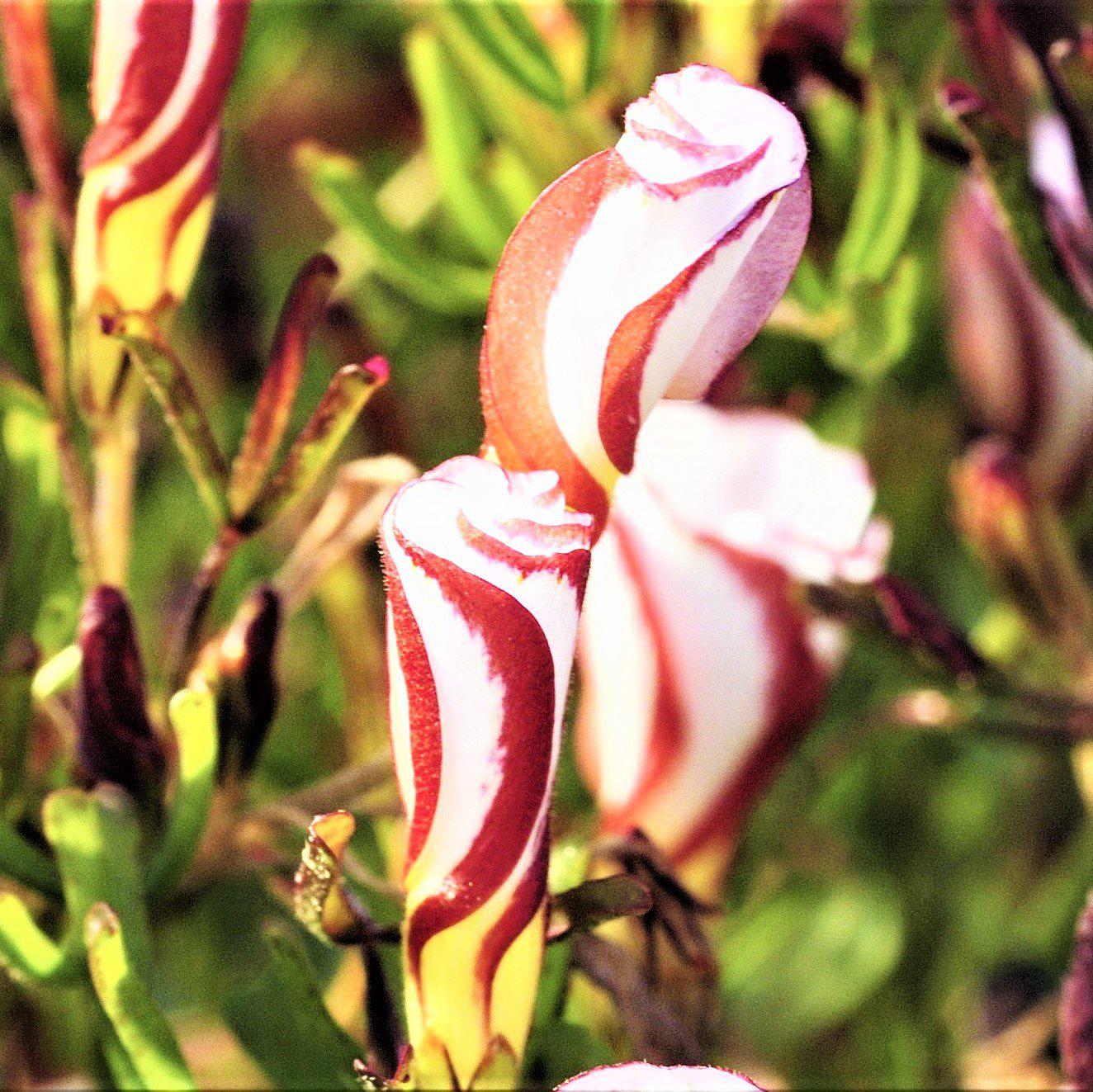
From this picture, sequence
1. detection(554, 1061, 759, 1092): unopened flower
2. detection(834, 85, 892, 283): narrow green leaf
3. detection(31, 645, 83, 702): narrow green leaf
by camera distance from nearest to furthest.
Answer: detection(554, 1061, 759, 1092): unopened flower → detection(31, 645, 83, 702): narrow green leaf → detection(834, 85, 892, 283): narrow green leaf

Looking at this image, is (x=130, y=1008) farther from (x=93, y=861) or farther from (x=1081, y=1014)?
(x=1081, y=1014)

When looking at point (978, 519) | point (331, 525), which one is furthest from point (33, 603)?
point (978, 519)

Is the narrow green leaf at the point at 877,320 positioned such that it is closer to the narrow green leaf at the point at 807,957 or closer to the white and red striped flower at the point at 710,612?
the white and red striped flower at the point at 710,612

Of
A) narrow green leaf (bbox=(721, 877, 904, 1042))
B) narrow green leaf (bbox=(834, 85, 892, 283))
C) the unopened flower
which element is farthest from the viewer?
narrow green leaf (bbox=(721, 877, 904, 1042))

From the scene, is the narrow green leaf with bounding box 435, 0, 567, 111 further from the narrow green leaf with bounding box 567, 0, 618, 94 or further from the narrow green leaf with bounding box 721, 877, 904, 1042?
the narrow green leaf with bounding box 721, 877, 904, 1042

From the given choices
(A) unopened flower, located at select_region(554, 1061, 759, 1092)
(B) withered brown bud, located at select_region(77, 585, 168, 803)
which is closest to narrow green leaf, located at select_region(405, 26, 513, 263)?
(B) withered brown bud, located at select_region(77, 585, 168, 803)

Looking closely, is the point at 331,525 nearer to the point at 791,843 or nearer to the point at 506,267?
the point at 506,267

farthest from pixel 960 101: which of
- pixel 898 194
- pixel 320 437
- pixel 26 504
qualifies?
pixel 26 504

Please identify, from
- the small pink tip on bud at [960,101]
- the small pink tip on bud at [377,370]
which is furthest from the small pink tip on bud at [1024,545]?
the small pink tip on bud at [377,370]
